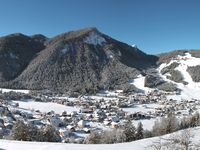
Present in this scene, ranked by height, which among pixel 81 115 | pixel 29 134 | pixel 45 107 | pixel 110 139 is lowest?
pixel 81 115

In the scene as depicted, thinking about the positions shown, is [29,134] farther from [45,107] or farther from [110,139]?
[45,107]

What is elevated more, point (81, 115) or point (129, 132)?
point (129, 132)

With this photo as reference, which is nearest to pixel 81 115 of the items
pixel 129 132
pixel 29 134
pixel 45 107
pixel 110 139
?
pixel 45 107

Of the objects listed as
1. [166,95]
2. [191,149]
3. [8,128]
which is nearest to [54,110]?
[8,128]

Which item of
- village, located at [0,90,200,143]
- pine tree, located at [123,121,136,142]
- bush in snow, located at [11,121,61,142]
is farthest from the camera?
village, located at [0,90,200,143]

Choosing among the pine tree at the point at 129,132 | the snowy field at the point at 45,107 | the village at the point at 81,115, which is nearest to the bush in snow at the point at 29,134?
the village at the point at 81,115

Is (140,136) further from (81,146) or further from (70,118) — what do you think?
(70,118)

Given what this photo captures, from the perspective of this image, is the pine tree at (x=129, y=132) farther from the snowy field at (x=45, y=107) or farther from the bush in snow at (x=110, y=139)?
the snowy field at (x=45, y=107)

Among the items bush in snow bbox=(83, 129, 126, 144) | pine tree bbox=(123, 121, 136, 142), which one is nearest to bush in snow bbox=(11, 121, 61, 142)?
bush in snow bbox=(83, 129, 126, 144)

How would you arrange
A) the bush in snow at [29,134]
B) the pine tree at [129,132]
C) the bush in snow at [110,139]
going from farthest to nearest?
the pine tree at [129,132] → the bush in snow at [110,139] → the bush in snow at [29,134]

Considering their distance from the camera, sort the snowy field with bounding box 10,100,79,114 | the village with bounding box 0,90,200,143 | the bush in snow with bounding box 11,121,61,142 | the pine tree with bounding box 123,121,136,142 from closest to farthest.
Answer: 1. the bush in snow with bounding box 11,121,61,142
2. the pine tree with bounding box 123,121,136,142
3. the village with bounding box 0,90,200,143
4. the snowy field with bounding box 10,100,79,114

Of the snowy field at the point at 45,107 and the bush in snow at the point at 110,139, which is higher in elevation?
the snowy field at the point at 45,107

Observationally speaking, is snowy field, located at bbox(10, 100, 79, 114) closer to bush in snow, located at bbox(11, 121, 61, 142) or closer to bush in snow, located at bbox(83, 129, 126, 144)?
bush in snow, located at bbox(83, 129, 126, 144)

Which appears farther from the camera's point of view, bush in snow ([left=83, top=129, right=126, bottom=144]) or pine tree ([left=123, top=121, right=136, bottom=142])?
pine tree ([left=123, top=121, right=136, bottom=142])
